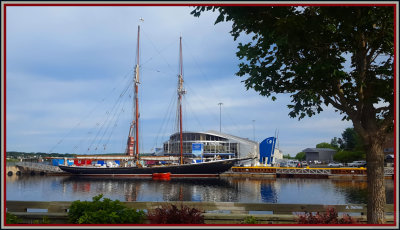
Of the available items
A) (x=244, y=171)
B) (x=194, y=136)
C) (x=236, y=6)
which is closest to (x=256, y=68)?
(x=236, y=6)

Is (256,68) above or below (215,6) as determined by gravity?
below

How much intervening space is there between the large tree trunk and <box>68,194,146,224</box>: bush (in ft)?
21.4

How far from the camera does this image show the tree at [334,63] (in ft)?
27.2

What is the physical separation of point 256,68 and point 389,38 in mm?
3817

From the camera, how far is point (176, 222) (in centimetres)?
813

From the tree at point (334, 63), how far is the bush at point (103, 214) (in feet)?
16.7

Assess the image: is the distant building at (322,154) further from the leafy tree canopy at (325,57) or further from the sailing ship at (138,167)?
the leafy tree canopy at (325,57)

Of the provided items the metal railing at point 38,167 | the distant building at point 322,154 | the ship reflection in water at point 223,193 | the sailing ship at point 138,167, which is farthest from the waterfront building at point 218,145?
the ship reflection in water at point 223,193

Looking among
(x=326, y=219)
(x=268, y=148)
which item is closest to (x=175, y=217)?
(x=326, y=219)

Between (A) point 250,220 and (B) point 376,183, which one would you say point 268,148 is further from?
(A) point 250,220

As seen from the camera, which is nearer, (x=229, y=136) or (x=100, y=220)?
(x=100, y=220)

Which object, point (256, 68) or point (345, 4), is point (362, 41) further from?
point (256, 68)

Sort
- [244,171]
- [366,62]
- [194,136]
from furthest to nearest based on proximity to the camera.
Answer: [194,136]
[244,171]
[366,62]

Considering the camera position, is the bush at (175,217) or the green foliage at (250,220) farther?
the green foliage at (250,220)
